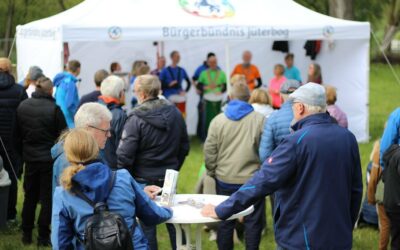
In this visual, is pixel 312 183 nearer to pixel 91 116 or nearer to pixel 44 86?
pixel 91 116

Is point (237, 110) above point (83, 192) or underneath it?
underneath

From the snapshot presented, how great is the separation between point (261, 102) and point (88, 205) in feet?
10.5

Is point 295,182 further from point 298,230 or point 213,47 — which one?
point 213,47

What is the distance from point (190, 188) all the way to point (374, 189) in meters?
3.25

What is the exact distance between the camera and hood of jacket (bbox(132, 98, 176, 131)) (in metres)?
5.31

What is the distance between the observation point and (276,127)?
5301 mm

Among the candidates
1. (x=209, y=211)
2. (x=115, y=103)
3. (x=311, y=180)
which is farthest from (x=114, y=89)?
(x=311, y=180)

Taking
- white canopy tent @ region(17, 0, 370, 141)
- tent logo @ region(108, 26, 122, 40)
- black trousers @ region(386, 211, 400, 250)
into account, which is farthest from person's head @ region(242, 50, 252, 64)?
black trousers @ region(386, 211, 400, 250)

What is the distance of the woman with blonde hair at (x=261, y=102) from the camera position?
6172 millimetres

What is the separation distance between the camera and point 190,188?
28.7 feet

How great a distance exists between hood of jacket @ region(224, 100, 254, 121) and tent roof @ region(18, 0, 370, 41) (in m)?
4.34

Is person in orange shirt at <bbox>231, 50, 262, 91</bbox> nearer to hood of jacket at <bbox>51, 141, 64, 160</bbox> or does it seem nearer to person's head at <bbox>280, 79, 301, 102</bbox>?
person's head at <bbox>280, 79, 301, 102</bbox>

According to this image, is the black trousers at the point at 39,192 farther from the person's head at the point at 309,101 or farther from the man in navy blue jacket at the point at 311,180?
the person's head at the point at 309,101

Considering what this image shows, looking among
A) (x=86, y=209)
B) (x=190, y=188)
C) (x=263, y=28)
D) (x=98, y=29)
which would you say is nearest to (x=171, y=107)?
(x=86, y=209)
